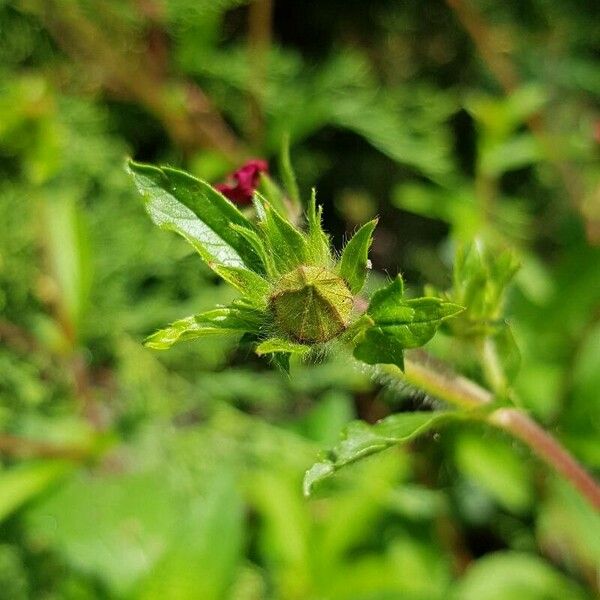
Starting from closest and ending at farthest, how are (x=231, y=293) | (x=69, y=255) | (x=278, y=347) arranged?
(x=278, y=347)
(x=69, y=255)
(x=231, y=293)

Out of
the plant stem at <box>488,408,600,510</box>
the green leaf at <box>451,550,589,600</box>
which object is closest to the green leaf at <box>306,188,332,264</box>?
the plant stem at <box>488,408,600,510</box>

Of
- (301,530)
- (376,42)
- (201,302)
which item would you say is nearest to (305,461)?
(301,530)

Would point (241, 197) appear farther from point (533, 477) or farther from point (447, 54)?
point (447, 54)

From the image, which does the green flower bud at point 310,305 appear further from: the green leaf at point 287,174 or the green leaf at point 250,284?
the green leaf at point 287,174

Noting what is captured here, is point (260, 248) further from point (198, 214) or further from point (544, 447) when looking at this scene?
point (544, 447)

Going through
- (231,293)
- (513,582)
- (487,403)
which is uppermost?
(487,403)

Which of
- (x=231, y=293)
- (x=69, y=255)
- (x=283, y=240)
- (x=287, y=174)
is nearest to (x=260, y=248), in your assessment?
(x=283, y=240)

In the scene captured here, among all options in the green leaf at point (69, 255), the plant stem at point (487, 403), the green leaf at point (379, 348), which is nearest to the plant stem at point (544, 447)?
the plant stem at point (487, 403)
